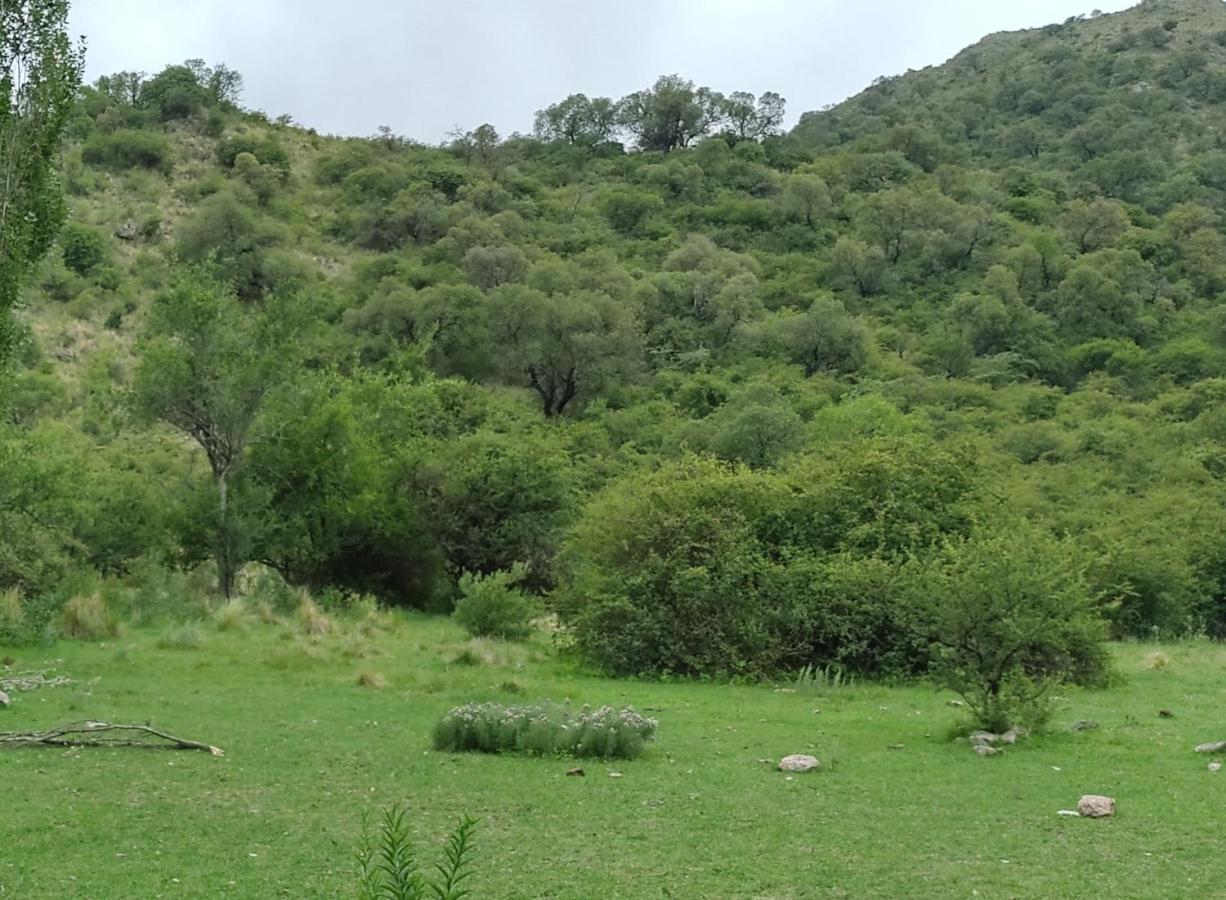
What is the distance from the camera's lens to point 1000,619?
14234 mm

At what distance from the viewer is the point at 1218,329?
63.9 meters

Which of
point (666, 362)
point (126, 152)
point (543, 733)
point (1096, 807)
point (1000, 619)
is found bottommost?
point (543, 733)

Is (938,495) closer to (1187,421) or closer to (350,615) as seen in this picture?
(350,615)

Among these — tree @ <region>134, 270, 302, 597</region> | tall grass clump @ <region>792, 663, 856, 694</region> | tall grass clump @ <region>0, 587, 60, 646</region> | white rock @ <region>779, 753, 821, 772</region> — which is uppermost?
tree @ <region>134, 270, 302, 597</region>

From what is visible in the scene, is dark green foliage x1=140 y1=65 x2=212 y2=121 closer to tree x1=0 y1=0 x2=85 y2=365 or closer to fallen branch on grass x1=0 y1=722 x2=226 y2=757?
tree x1=0 y1=0 x2=85 y2=365

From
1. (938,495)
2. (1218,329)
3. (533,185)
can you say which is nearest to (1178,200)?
(1218,329)

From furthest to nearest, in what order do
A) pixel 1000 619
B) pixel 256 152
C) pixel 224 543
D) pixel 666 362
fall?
pixel 256 152 → pixel 666 362 → pixel 224 543 → pixel 1000 619

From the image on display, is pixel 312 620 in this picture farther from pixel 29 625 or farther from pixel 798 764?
pixel 798 764

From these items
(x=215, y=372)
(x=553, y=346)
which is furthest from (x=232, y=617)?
(x=553, y=346)

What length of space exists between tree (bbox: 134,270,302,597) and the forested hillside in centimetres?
9

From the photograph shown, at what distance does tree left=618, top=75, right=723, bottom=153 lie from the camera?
10838 cm

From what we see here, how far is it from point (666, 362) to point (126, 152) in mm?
46274

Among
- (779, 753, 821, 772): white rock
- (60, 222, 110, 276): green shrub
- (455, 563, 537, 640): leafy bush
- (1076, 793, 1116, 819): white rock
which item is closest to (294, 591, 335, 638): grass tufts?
(455, 563, 537, 640): leafy bush

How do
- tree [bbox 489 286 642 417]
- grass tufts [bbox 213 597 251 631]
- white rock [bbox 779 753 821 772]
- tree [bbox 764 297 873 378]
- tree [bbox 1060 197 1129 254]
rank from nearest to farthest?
1. white rock [bbox 779 753 821 772]
2. grass tufts [bbox 213 597 251 631]
3. tree [bbox 489 286 642 417]
4. tree [bbox 764 297 873 378]
5. tree [bbox 1060 197 1129 254]
